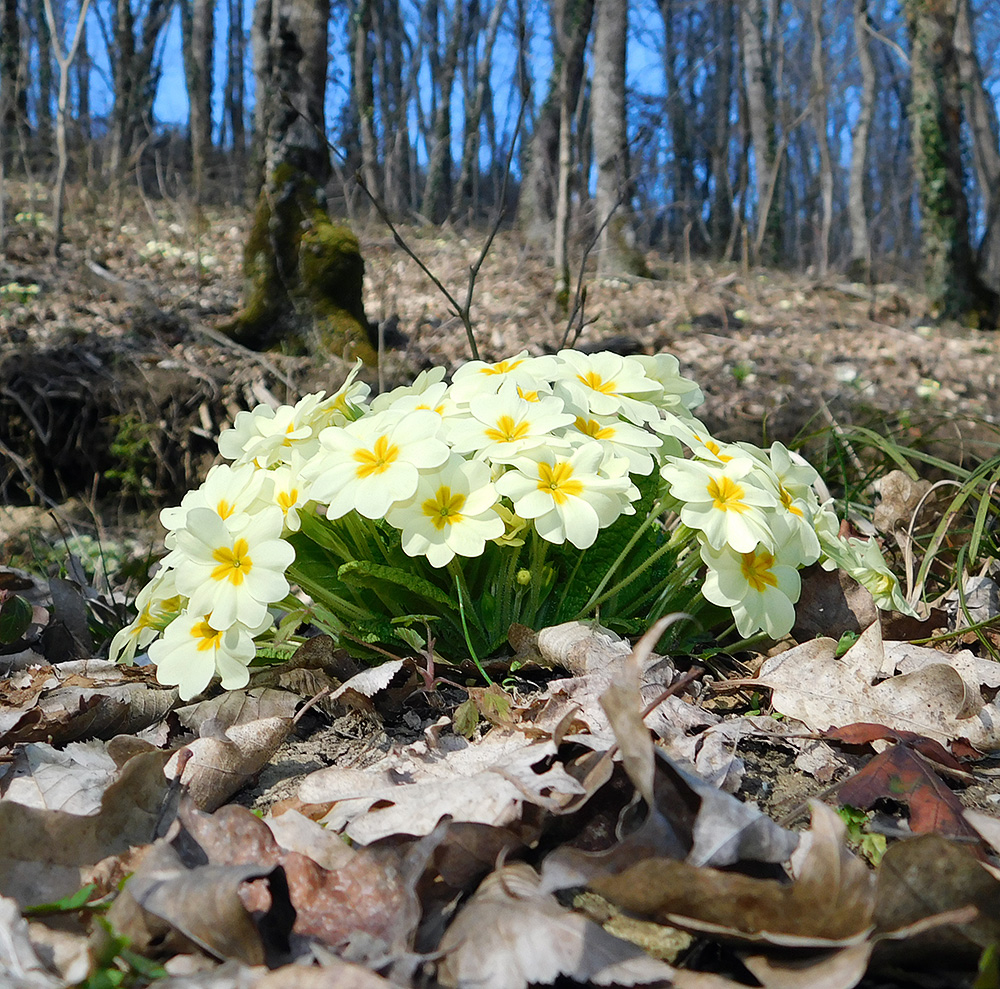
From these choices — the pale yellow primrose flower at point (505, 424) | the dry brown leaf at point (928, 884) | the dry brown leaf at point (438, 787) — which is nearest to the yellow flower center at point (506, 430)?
the pale yellow primrose flower at point (505, 424)

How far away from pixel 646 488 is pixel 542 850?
31.3 inches

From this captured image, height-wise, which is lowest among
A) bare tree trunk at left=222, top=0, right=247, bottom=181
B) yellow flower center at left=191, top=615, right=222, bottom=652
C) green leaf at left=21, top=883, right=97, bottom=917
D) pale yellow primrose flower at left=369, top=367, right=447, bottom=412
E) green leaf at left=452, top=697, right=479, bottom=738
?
green leaf at left=21, top=883, right=97, bottom=917

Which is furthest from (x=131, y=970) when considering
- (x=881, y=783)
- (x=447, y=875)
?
(x=881, y=783)

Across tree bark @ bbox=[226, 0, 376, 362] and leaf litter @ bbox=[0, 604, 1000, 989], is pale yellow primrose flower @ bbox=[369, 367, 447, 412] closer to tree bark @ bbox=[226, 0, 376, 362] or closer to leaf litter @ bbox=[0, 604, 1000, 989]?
leaf litter @ bbox=[0, 604, 1000, 989]

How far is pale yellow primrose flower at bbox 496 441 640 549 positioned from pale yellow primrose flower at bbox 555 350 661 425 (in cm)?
16

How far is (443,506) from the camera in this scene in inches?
55.0

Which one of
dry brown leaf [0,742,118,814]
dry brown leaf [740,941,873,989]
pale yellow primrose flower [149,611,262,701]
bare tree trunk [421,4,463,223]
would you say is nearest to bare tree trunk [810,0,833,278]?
bare tree trunk [421,4,463,223]

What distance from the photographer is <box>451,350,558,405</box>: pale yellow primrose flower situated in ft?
5.08

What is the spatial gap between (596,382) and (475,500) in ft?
1.34

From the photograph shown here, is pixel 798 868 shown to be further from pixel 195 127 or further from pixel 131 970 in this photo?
pixel 195 127

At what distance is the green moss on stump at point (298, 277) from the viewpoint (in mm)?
5074

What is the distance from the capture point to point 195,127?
35.7ft

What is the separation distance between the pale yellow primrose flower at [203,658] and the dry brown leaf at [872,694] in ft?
2.89

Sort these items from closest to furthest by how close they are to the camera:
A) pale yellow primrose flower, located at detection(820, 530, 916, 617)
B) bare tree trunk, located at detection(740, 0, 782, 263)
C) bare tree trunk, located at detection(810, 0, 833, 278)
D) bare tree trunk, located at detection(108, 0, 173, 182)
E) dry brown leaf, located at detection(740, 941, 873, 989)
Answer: dry brown leaf, located at detection(740, 941, 873, 989), pale yellow primrose flower, located at detection(820, 530, 916, 617), bare tree trunk, located at detection(108, 0, 173, 182), bare tree trunk, located at detection(810, 0, 833, 278), bare tree trunk, located at detection(740, 0, 782, 263)
